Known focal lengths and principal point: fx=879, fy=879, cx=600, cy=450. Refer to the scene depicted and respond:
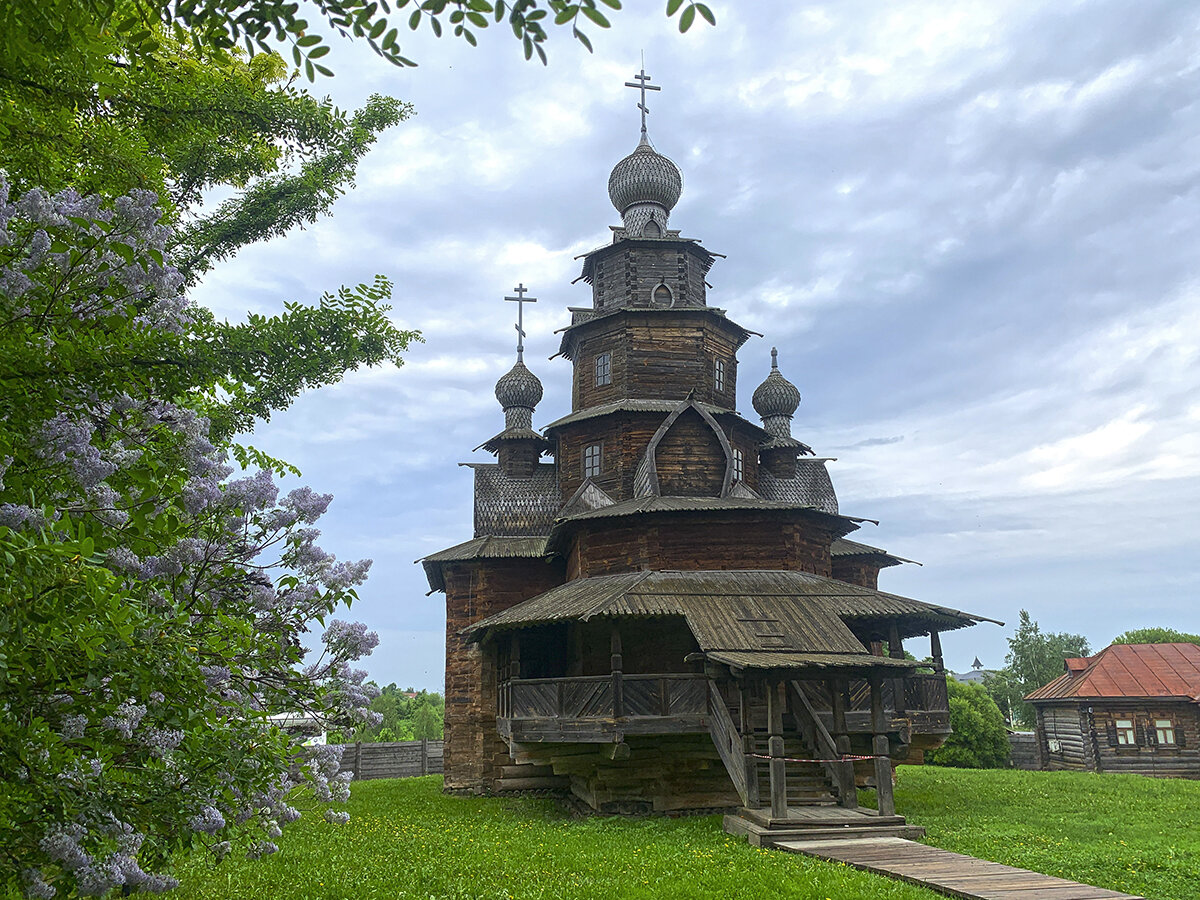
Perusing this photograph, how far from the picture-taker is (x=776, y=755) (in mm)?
12531

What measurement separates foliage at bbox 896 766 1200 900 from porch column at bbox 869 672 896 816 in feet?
2.35

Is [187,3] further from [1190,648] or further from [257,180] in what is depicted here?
[1190,648]

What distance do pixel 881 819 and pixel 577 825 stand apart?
544 centimetres

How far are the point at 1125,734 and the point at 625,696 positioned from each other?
23.6 metres

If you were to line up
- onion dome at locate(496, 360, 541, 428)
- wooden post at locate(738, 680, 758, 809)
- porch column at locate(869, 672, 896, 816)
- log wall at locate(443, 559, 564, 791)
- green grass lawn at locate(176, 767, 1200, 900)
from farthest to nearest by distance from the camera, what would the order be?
onion dome at locate(496, 360, 541, 428) < log wall at locate(443, 559, 564, 791) < wooden post at locate(738, 680, 758, 809) < porch column at locate(869, 672, 896, 816) < green grass lawn at locate(176, 767, 1200, 900)

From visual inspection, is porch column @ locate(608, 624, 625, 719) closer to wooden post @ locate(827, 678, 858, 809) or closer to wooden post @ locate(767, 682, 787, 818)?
wooden post @ locate(767, 682, 787, 818)

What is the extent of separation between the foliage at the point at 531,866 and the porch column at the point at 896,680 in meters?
3.89

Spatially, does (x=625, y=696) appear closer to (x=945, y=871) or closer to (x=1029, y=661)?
(x=945, y=871)

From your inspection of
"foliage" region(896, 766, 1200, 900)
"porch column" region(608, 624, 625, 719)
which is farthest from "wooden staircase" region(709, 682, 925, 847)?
"porch column" region(608, 624, 625, 719)

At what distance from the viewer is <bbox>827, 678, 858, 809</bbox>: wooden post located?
13.4 meters

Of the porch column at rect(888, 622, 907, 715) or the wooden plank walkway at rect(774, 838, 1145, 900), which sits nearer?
the wooden plank walkway at rect(774, 838, 1145, 900)

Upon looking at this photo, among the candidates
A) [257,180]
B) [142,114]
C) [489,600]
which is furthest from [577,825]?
[142,114]

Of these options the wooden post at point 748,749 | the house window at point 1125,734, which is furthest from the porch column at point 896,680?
the house window at point 1125,734

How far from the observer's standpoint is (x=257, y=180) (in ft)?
39.4
